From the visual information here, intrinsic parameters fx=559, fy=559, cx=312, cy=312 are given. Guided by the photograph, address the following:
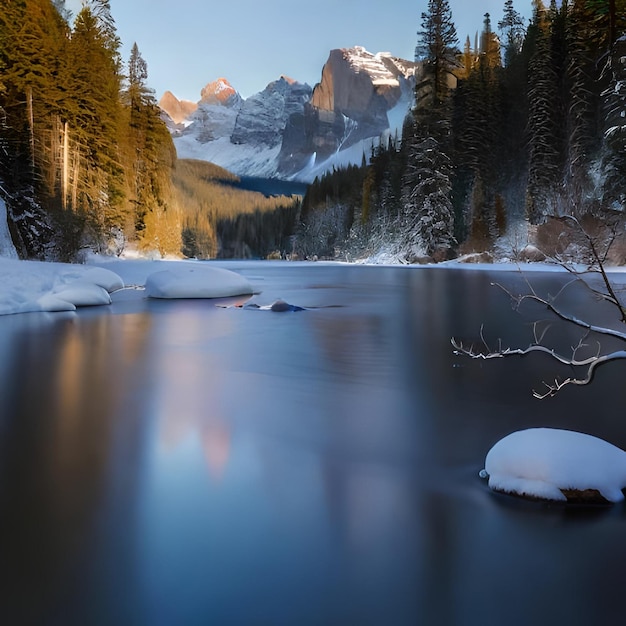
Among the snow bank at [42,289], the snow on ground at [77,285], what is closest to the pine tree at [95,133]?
the snow on ground at [77,285]

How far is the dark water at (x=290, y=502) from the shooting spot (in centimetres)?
273

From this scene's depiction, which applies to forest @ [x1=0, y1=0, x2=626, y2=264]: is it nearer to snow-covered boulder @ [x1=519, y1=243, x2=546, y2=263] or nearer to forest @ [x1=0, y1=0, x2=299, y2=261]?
forest @ [x1=0, y1=0, x2=299, y2=261]

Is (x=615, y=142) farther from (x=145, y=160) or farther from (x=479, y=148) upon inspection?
(x=145, y=160)

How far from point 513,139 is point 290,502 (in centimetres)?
5130

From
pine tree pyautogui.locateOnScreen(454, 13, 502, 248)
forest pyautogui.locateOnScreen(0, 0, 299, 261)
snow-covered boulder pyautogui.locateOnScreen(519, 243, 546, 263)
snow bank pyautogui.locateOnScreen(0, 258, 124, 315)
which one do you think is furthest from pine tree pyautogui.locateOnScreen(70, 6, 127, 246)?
pine tree pyautogui.locateOnScreen(454, 13, 502, 248)

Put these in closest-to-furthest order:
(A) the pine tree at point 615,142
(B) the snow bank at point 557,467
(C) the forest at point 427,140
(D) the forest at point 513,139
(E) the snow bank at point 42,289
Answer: (B) the snow bank at point 557,467, (E) the snow bank at point 42,289, (C) the forest at point 427,140, (A) the pine tree at point 615,142, (D) the forest at point 513,139

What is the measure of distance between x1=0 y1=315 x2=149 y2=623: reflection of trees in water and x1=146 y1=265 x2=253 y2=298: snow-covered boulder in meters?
10.6

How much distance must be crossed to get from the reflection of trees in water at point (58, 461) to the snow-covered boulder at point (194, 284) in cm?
1060

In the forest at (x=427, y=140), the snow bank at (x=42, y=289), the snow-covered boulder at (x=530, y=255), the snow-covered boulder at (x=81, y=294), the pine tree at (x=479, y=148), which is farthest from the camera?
the pine tree at (x=479, y=148)

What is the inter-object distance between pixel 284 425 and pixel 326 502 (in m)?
1.98

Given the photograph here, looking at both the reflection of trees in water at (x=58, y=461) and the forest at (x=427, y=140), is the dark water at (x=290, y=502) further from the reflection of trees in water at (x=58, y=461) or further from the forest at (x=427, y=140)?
the forest at (x=427, y=140)

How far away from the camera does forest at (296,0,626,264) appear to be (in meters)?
33.9

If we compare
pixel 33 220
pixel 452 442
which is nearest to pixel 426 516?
pixel 452 442

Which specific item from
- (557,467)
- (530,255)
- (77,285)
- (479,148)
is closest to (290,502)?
(557,467)
